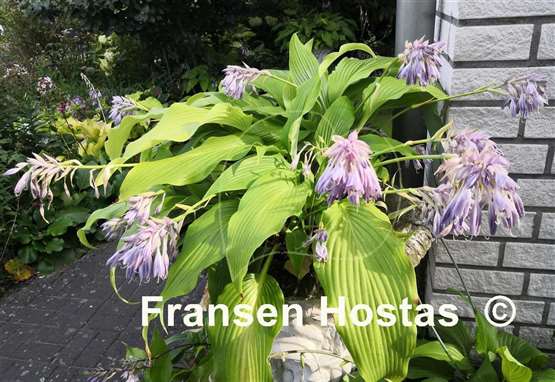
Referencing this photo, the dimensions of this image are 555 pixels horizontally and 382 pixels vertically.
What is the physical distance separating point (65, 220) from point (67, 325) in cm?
83

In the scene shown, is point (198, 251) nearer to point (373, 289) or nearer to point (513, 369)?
point (373, 289)

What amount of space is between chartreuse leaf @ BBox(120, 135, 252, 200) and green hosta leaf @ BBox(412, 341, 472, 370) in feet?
2.69

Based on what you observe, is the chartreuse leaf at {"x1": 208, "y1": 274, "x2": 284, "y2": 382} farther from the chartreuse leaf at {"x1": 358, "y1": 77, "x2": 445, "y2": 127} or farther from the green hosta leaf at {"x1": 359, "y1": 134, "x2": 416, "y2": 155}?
the chartreuse leaf at {"x1": 358, "y1": 77, "x2": 445, "y2": 127}

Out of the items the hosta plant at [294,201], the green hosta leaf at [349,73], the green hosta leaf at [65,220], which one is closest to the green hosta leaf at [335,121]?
the hosta plant at [294,201]

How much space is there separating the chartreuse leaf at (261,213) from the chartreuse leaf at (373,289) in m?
0.14

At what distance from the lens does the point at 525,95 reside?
54.6 inches

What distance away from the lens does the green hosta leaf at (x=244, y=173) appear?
1.38 metres

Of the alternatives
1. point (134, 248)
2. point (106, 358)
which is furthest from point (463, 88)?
point (106, 358)

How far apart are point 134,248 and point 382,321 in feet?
1.89

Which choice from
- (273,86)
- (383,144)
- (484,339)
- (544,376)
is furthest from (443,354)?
(273,86)

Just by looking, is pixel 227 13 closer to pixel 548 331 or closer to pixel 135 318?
pixel 135 318

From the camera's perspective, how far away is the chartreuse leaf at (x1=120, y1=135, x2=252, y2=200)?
1440mm

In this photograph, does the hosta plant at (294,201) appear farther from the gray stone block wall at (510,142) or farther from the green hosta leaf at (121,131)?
the gray stone block wall at (510,142)

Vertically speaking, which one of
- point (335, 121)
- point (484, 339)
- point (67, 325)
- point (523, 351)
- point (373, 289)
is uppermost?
point (335, 121)
